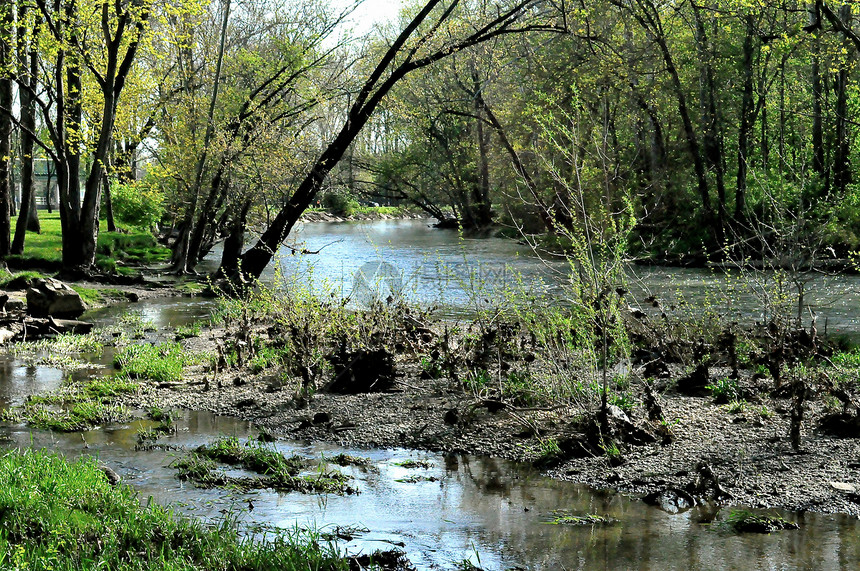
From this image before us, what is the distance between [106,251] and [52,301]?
529 inches

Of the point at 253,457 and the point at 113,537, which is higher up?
the point at 113,537

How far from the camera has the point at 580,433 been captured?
21.7 feet

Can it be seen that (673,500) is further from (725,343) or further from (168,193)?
(168,193)

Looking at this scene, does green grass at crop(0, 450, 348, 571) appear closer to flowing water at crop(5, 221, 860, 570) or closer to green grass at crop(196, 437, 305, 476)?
flowing water at crop(5, 221, 860, 570)

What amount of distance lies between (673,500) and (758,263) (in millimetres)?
19957

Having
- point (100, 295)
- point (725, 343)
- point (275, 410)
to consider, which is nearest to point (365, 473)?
point (275, 410)

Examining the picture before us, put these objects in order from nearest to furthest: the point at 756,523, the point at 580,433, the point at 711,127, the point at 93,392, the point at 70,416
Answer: the point at 756,523
the point at 580,433
the point at 70,416
the point at 93,392
the point at 711,127

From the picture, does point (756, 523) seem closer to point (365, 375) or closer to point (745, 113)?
point (365, 375)

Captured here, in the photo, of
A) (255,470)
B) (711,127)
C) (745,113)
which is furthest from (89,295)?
(745,113)

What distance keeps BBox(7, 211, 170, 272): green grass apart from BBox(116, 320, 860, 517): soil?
14.6 m

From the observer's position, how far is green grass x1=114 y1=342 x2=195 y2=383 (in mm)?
9672

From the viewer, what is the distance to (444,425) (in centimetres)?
723

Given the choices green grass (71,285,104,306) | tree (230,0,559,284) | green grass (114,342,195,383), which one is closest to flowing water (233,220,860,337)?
tree (230,0,559,284)

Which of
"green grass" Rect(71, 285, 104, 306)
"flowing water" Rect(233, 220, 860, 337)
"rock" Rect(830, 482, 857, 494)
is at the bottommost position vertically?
"green grass" Rect(71, 285, 104, 306)
